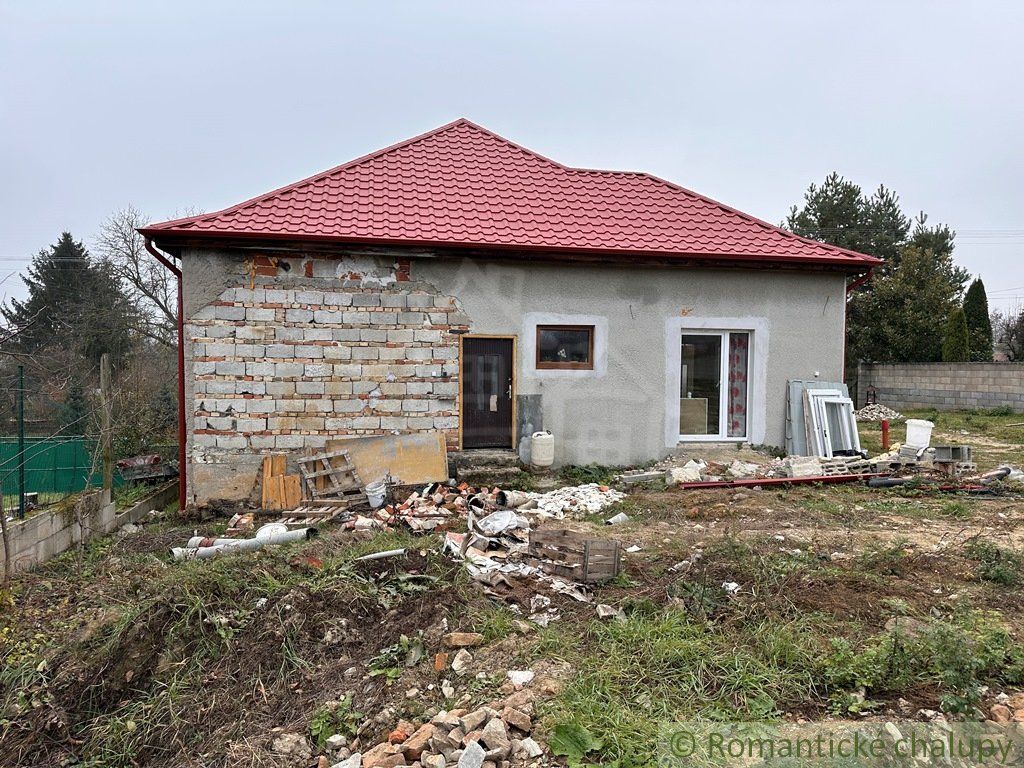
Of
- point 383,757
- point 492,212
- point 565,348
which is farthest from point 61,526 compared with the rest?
point 492,212

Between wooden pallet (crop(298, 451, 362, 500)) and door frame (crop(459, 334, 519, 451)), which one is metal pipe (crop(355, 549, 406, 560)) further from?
door frame (crop(459, 334, 519, 451))

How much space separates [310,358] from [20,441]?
10.4 ft

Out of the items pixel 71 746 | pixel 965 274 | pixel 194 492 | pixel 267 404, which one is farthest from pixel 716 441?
pixel 965 274

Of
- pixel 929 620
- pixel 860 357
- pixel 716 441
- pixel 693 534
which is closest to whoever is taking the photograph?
pixel 929 620

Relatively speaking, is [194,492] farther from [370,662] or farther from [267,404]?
[370,662]

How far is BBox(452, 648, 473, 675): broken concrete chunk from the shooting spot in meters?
3.57

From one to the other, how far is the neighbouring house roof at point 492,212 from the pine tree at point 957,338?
16169 millimetres

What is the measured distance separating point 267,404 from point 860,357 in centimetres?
2341

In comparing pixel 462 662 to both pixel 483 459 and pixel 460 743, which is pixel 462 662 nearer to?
pixel 460 743

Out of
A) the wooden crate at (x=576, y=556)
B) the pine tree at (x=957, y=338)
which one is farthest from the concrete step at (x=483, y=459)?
the pine tree at (x=957, y=338)

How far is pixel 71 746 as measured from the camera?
11.6 ft

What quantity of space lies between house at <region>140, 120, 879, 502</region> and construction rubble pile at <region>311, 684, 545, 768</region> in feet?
18.4

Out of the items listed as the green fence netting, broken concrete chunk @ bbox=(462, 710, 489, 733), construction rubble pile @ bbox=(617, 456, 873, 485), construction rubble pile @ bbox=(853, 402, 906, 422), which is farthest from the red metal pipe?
construction rubble pile @ bbox=(853, 402, 906, 422)

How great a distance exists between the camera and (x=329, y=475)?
8.09 m
